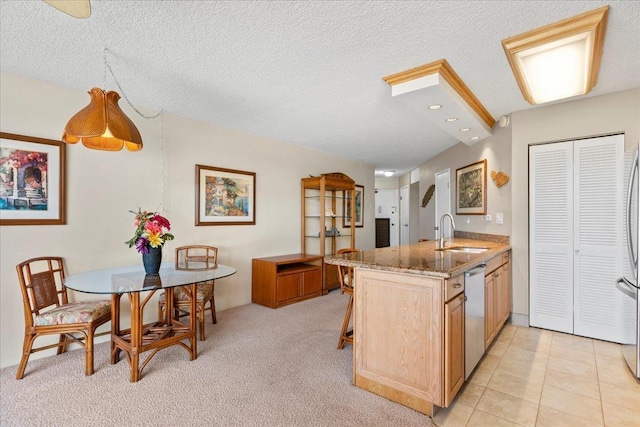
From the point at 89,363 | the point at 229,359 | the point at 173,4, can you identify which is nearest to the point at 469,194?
the point at 229,359

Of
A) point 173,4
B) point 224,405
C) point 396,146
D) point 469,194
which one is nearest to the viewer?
point 173,4

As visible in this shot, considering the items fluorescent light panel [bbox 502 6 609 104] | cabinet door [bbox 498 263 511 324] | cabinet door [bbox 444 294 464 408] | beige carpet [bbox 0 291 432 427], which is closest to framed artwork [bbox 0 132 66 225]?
beige carpet [bbox 0 291 432 427]

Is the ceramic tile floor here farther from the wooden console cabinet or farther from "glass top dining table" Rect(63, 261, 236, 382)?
the wooden console cabinet

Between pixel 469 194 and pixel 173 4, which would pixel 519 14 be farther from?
pixel 469 194

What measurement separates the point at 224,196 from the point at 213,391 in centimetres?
238

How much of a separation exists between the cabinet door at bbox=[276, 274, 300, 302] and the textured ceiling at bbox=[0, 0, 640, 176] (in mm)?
2146

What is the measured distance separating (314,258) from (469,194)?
95.2 inches

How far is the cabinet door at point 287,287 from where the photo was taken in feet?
13.3

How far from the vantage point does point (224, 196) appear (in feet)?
12.9

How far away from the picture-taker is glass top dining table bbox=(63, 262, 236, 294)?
6.88 ft

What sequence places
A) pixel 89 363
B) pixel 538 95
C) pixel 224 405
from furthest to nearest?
pixel 538 95
pixel 89 363
pixel 224 405

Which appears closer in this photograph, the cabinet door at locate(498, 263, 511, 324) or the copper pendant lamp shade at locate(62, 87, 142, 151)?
the copper pendant lamp shade at locate(62, 87, 142, 151)

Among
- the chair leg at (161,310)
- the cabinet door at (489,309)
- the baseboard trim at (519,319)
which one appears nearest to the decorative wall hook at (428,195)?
the baseboard trim at (519,319)

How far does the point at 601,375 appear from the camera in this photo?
2.33 metres
